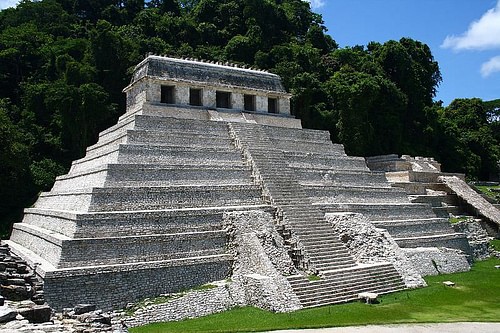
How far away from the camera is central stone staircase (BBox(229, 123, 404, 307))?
624 inches

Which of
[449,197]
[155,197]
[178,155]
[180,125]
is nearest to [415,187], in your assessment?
[449,197]

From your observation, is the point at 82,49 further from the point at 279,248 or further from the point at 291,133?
the point at 279,248

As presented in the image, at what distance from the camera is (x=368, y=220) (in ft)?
67.6

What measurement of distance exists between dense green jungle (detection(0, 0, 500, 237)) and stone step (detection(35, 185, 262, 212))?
48.8 ft

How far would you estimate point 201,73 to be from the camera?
25344 millimetres

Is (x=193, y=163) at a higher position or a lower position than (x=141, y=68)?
lower

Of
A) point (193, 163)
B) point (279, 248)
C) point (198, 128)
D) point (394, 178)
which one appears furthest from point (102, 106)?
point (279, 248)

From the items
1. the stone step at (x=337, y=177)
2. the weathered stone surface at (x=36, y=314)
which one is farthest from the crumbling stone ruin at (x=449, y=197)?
the weathered stone surface at (x=36, y=314)

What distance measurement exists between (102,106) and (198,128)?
1615 cm

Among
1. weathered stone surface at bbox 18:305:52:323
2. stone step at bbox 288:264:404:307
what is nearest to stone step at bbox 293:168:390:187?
stone step at bbox 288:264:404:307

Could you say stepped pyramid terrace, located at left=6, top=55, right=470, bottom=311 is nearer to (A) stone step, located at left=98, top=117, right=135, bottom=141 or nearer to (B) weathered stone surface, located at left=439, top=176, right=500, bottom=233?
(A) stone step, located at left=98, top=117, right=135, bottom=141

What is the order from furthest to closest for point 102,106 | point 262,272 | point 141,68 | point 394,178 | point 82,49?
1. point 82,49
2. point 102,106
3. point 394,178
4. point 141,68
5. point 262,272

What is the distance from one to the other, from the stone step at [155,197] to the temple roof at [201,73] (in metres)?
7.84

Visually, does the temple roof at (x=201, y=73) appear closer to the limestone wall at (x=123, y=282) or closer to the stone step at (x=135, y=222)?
the stone step at (x=135, y=222)
